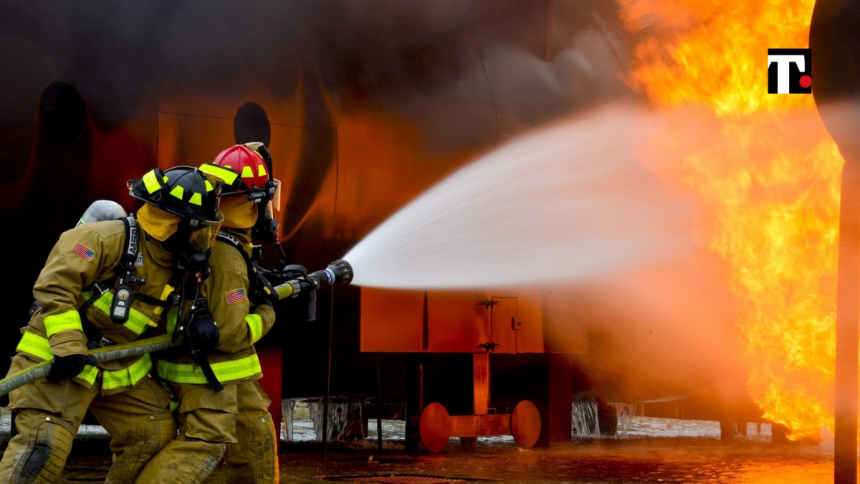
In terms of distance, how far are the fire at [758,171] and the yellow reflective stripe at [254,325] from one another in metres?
5.91

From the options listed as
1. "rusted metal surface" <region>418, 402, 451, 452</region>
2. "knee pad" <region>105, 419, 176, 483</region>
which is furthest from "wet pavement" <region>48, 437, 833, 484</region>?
"knee pad" <region>105, 419, 176, 483</region>

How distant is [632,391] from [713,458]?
58.8 inches

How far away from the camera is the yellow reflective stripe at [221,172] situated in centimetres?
495

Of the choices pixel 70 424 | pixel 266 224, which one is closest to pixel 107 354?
pixel 70 424

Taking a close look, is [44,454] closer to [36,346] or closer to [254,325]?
[36,346]

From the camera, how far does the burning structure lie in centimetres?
662

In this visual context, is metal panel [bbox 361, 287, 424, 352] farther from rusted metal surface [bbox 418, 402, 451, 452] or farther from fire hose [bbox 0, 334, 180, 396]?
fire hose [bbox 0, 334, 180, 396]

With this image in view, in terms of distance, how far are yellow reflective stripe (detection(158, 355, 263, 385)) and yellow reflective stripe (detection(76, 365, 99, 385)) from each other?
44cm

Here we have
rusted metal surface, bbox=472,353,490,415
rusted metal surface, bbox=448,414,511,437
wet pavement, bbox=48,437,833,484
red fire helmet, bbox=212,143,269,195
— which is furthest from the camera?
rusted metal surface, bbox=472,353,490,415

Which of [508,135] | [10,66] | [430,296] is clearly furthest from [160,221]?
[508,135]

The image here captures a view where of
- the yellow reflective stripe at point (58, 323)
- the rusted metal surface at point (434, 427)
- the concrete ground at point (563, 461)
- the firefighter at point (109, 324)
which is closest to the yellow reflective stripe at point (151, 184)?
the firefighter at point (109, 324)

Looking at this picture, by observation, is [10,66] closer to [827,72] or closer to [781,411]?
[827,72]

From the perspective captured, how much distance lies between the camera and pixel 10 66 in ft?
20.7

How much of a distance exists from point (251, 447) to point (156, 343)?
842mm
